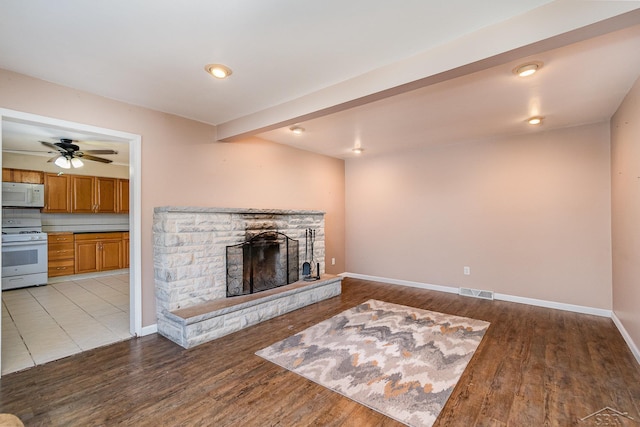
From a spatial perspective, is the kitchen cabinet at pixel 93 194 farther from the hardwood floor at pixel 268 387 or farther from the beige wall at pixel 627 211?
the beige wall at pixel 627 211

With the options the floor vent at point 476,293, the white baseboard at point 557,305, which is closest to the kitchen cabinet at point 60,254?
the floor vent at point 476,293

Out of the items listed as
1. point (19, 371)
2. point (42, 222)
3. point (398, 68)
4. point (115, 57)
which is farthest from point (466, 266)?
point (42, 222)

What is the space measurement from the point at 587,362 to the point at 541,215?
2162 millimetres

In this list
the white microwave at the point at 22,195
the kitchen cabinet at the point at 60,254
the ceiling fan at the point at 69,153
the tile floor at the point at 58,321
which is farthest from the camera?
the kitchen cabinet at the point at 60,254

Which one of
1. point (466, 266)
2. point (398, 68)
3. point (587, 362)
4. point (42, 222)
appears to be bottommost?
point (587, 362)

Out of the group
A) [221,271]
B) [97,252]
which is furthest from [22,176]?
[221,271]

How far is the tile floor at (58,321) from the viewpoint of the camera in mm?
2814

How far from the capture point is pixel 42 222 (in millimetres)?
5961

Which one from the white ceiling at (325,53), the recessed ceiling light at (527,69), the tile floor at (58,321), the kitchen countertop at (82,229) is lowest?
the tile floor at (58,321)

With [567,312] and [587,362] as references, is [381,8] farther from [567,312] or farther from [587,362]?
[567,312]

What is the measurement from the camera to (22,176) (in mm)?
5488

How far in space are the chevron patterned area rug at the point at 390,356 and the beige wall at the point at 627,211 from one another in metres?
1.31

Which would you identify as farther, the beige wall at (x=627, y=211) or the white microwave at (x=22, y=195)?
the white microwave at (x=22, y=195)

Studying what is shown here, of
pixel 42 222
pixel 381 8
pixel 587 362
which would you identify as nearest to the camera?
pixel 381 8
